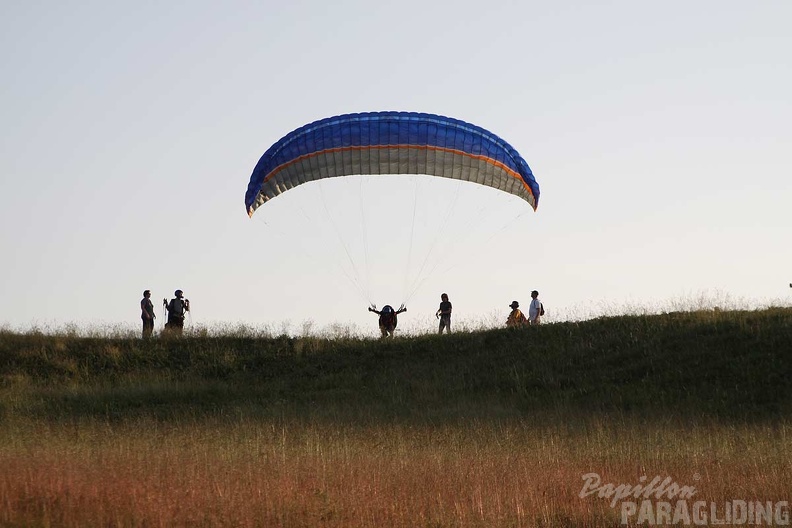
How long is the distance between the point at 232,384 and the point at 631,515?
14290 millimetres

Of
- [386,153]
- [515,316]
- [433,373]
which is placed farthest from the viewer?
[515,316]

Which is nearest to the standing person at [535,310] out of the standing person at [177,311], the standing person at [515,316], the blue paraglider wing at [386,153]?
the standing person at [515,316]

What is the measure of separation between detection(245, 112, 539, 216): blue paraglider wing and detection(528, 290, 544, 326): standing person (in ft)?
9.89

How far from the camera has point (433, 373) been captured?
24.2 meters

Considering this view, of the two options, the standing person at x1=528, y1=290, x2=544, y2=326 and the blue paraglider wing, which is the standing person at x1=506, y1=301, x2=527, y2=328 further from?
the blue paraglider wing

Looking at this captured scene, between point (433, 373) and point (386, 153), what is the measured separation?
5.55 m

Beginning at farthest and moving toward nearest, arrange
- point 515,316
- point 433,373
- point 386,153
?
point 515,316, point 386,153, point 433,373

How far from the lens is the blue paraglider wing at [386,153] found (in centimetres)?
2559

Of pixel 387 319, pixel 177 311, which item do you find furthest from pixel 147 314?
pixel 387 319

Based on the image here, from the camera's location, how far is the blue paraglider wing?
84.0ft

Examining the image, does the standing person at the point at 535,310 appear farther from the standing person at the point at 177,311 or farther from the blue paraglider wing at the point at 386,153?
the standing person at the point at 177,311

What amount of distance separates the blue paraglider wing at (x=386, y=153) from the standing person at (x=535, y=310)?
3014 mm

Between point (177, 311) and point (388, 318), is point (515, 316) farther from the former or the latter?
point (177, 311)

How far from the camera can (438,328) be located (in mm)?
28172
